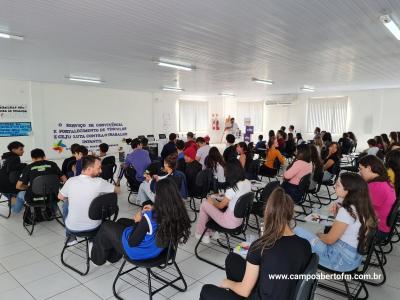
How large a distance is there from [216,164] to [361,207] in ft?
8.57

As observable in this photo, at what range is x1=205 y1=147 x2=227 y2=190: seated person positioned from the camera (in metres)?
4.45

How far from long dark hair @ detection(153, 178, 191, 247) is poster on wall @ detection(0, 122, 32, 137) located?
8324mm

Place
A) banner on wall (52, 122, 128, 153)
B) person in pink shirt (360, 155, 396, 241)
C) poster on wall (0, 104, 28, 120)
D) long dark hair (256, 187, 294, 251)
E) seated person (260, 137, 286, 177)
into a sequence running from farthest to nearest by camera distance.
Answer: banner on wall (52, 122, 128, 153)
poster on wall (0, 104, 28, 120)
seated person (260, 137, 286, 177)
person in pink shirt (360, 155, 396, 241)
long dark hair (256, 187, 294, 251)

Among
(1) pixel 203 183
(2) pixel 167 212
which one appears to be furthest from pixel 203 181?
(2) pixel 167 212

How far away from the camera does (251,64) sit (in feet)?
19.6


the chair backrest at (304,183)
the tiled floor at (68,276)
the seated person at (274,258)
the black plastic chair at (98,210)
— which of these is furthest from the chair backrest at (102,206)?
the chair backrest at (304,183)

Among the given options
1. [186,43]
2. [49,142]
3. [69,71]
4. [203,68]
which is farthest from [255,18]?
[49,142]

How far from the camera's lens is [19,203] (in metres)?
4.28

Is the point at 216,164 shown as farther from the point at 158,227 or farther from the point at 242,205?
the point at 158,227

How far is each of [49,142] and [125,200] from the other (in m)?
5.63

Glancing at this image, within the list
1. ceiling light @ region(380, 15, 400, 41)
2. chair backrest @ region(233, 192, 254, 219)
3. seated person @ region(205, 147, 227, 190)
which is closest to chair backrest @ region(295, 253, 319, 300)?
chair backrest @ region(233, 192, 254, 219)

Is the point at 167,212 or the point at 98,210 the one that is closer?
the point at 167,212

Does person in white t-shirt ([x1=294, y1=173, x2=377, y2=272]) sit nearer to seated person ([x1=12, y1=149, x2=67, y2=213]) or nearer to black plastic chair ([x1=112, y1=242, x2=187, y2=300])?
black plastic chair ([x1=112, y1=242, x2=187, y2=300])

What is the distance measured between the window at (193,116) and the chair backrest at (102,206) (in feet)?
37.0
